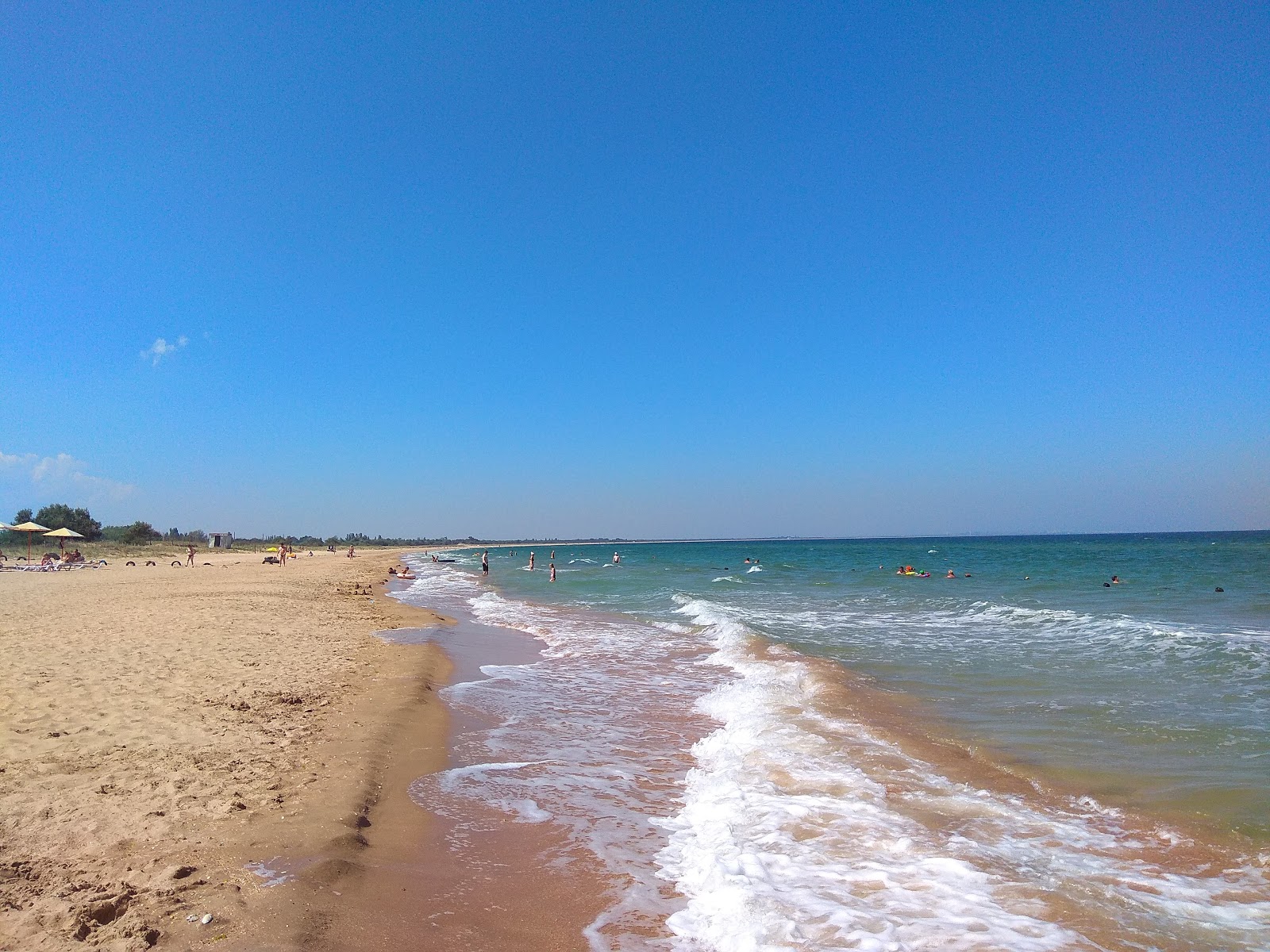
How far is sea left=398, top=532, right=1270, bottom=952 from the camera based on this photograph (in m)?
3.97

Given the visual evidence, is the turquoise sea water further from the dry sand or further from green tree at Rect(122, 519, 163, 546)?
green tree at Rect(122, 519, 163, 546)

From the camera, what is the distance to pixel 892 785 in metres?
6.14

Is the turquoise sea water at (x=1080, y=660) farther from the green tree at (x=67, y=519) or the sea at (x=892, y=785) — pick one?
the green tree at (x=67, y=519)

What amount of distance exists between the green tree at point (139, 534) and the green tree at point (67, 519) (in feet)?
12.6

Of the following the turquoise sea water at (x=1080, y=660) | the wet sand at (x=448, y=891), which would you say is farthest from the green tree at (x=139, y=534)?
the wet sand at (x=448, y=891)

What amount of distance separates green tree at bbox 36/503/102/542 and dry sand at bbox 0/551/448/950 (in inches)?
2727

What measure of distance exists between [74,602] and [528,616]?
12.0 m

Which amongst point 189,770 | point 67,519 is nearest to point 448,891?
point 189,770

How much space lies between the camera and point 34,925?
331 centimetres

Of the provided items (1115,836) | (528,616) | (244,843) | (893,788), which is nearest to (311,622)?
(528,616)

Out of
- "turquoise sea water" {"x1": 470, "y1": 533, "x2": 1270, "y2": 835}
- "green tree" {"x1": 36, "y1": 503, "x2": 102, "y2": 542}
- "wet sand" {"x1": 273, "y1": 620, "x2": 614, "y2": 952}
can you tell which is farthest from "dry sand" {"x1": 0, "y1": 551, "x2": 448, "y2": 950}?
"green tree" {"x1": 36, "y1": 503, "x2": 102, "y2": 542}

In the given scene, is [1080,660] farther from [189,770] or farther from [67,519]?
[67,519]

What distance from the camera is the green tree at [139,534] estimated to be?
7356cm

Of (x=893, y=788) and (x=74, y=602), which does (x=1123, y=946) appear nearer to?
(x=893, y=788)
